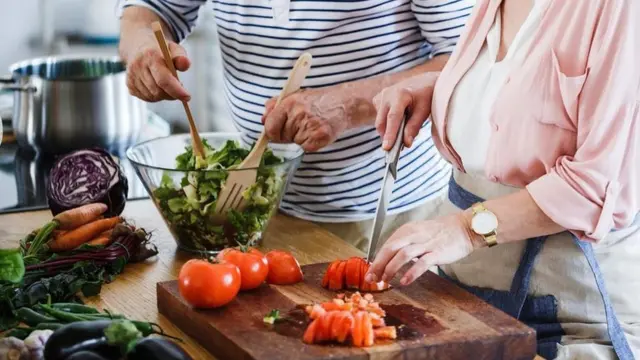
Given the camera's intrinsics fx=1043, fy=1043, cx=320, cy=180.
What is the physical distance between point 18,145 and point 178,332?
53.7 inches

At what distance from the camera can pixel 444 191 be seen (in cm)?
258

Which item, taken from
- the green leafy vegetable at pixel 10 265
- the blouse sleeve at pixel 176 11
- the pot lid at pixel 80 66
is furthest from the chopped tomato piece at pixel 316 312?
the pot lid at pixel 80 66

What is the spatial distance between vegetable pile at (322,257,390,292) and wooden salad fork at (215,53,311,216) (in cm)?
33

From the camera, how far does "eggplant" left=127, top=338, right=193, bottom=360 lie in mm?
1464

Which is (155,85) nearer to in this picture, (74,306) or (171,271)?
(171,271)

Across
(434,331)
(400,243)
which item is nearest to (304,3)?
(400,243)

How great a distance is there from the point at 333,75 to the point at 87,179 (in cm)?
59

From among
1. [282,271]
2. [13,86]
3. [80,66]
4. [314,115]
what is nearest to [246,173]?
[314,115]

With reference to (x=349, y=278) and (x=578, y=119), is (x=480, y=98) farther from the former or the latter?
(x=349, y=278)

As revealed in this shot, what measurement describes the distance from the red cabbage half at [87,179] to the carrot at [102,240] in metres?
0.16

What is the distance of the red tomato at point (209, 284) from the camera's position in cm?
167

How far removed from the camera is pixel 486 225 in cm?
172

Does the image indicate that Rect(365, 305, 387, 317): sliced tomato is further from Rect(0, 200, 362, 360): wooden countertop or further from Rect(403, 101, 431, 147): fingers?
Rect(403, 101, 431, 147): fingers

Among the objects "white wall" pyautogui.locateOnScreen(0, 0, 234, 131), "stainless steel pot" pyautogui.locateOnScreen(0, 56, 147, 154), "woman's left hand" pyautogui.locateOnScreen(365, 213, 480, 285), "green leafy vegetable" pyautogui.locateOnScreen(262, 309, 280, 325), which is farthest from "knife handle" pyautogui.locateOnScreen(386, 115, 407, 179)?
"white wall" pyautogui.locateOnScreen(0, 0, 234, 131)
